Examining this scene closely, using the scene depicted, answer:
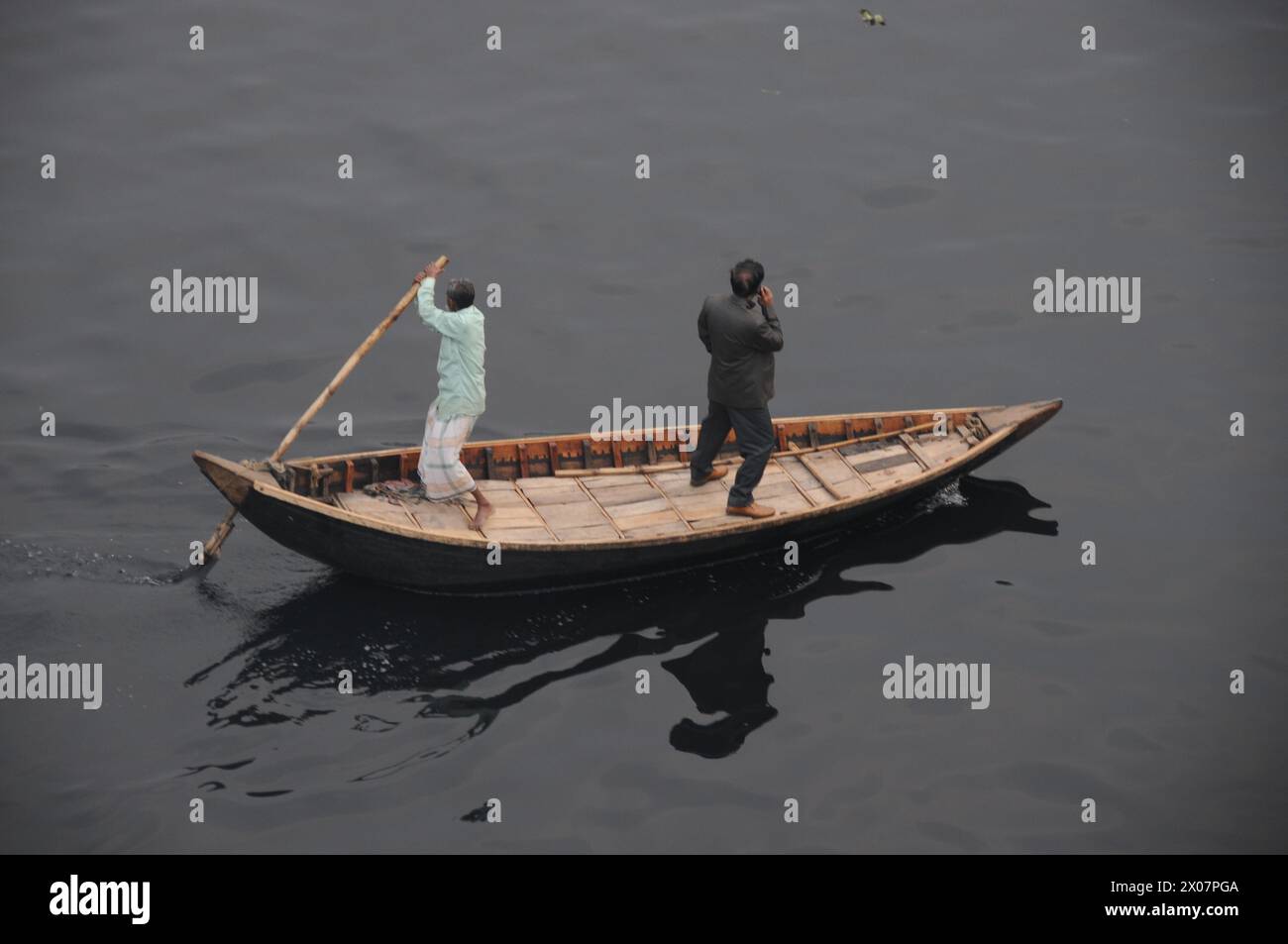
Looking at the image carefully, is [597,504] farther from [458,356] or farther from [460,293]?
[460,293]

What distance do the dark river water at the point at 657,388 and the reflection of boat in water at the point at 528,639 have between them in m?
0.04

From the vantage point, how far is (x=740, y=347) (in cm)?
1622

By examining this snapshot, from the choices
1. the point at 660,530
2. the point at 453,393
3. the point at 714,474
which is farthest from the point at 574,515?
the point at 453,393

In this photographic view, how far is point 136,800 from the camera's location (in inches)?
563

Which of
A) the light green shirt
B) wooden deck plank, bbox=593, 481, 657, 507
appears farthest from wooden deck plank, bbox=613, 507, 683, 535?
the light green shirt

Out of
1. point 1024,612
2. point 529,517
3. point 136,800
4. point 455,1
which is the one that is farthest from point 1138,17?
point 136,800

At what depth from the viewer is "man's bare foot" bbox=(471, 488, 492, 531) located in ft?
53.4

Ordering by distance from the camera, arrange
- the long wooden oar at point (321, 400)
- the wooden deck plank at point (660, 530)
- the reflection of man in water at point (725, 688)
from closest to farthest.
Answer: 1. the reflection of man in water at point (725, 688)
2. the long wooden oar at point (321, 400)
3. the wooden deck plank at point (660, 530)

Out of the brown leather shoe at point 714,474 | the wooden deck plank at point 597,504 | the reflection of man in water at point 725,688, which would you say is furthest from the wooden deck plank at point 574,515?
the reflection of man in water at point 725,688

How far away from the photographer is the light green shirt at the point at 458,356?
51.0ft

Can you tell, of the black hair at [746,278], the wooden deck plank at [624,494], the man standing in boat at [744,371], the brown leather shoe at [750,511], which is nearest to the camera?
the black hair at [746,278]

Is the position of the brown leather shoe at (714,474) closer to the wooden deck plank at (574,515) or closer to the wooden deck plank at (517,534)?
the wooden deck plank at (574,515)

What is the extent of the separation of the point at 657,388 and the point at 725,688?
446 cm
